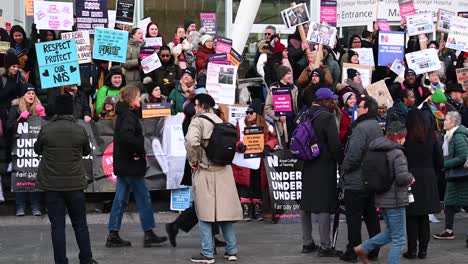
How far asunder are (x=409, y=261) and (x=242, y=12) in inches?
299

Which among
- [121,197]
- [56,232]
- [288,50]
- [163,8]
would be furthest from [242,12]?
[56,232]

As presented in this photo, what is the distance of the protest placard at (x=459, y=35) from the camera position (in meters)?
17.8

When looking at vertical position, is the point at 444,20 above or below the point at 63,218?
above

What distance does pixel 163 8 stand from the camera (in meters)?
22.1

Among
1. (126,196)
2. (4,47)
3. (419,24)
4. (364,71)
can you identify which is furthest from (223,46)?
(419,24)

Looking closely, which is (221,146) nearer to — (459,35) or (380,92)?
(380,92)

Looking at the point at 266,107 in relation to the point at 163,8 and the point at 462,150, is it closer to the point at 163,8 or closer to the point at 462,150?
the point at 462,150

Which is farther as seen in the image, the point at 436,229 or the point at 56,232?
the point at 436,229

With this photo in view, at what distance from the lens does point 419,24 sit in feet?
58.0

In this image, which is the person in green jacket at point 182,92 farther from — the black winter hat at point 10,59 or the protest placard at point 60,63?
the black winter hat at point 10,59

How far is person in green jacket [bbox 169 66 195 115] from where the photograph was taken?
14984 mm

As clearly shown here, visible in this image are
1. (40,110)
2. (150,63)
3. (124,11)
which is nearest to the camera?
(40,110)

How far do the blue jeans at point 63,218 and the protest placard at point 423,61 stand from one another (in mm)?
8308

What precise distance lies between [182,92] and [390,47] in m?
4.39
